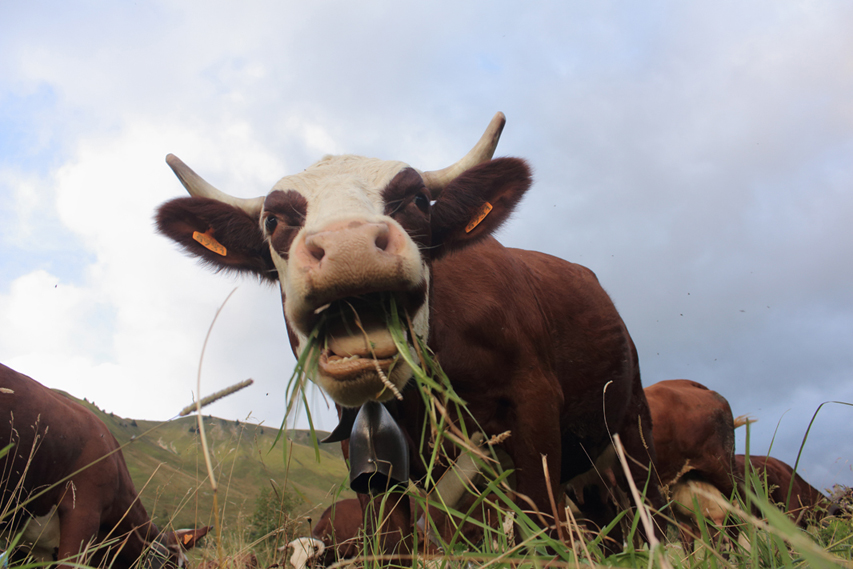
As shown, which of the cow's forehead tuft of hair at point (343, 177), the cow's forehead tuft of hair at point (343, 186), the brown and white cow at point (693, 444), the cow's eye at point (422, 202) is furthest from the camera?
the brown and white cow at point (693, 444)

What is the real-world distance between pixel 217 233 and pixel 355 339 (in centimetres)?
184

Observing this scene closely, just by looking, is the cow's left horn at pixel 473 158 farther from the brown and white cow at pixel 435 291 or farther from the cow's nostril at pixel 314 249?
the cow's nostril at pixel 314 249

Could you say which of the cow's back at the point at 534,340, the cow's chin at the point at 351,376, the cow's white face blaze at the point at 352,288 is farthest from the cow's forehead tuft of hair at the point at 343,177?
the cow's chin at the point at 351,376

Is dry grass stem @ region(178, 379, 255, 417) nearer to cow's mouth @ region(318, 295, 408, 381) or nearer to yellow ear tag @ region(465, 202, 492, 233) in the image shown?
cow's mouth @ region(318, 295, 408, 381)

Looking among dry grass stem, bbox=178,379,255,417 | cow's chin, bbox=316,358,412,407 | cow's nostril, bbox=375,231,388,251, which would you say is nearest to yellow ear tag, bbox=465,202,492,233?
cow's nostril, bbox=375,231,388,251

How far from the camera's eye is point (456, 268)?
3928 millimetres

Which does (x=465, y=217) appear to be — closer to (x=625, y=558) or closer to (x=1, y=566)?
(x=625, y=558)

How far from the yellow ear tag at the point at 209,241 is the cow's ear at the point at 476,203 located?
56.3 inches

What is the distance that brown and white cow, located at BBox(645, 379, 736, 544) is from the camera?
697cm

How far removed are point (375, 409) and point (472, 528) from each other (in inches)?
129


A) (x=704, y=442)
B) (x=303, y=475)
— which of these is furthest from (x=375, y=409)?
(x=303, y=475)

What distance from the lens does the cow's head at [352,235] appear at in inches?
86.4

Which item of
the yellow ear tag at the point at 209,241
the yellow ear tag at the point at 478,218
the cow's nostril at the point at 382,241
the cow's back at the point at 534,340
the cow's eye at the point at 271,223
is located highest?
the yellow ear tag at the point at 209,241

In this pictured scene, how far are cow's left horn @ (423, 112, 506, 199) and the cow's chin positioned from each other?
1.99 meters
